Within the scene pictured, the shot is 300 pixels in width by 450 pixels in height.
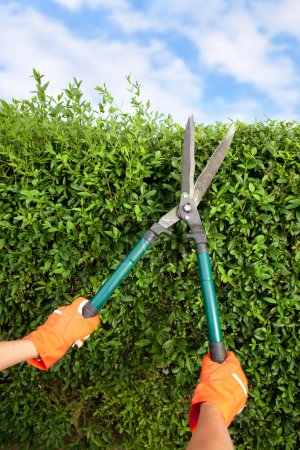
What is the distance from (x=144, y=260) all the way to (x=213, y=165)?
36.8 inches

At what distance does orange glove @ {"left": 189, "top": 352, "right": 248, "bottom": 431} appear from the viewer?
6.04 ft

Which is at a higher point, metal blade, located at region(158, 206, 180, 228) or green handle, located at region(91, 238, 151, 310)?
metal blade, located at region(158, 206, 180, 228)

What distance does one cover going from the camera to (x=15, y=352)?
2.12 m

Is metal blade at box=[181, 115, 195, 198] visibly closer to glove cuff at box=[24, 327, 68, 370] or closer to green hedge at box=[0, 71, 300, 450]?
green hedge at box=[0, 71, 300, 450]

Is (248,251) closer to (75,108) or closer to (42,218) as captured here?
(42,218)

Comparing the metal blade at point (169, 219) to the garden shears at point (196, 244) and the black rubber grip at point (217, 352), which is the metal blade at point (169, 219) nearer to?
the garden shears at point (196, 244)

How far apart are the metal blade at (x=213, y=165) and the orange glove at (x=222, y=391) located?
98 cm

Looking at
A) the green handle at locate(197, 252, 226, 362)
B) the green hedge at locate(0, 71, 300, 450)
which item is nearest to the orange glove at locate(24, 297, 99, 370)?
the green handle at locate(197, 252, 226, 362)

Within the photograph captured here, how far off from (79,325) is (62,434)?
1.93 meters

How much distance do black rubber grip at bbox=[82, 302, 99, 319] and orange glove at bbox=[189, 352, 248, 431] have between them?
2.21 feet

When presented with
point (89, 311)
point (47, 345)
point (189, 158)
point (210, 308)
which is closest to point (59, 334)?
point (47, 345)

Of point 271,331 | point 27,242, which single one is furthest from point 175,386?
point 27,242

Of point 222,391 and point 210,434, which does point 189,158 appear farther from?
point 210,434

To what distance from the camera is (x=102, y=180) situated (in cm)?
311
